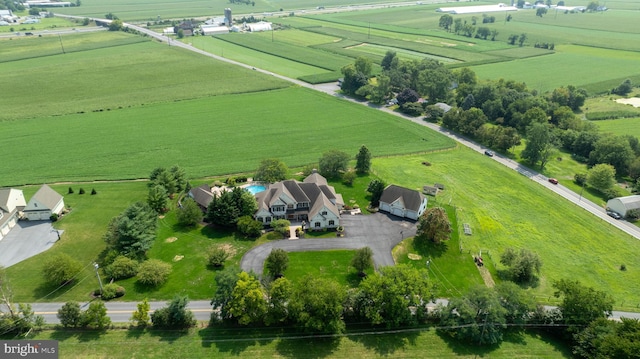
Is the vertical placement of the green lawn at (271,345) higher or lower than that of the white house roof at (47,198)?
lower

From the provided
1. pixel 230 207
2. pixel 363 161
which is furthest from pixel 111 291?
pixel 363 161

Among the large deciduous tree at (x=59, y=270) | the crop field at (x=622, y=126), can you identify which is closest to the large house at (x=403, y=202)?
the large deciduous tree at (x=59, y=270)

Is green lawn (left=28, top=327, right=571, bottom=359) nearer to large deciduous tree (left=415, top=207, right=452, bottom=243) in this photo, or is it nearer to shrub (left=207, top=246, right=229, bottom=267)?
shrub (left=207, top=246, right=229, bottom=267)

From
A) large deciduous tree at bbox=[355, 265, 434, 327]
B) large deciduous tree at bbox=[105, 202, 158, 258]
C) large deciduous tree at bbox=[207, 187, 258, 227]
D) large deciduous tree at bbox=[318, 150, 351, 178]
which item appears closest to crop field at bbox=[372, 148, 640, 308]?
large deciduous tree at bbox=[318, 150, 351, 178]

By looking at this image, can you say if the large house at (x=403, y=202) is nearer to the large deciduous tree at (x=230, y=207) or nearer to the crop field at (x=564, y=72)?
the large deciduous tree at (x=230, y=207)

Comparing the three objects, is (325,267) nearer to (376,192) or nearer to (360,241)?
(360,241)

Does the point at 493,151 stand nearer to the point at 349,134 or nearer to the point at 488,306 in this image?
the point at 349,134
